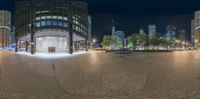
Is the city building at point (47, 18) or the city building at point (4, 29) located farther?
the city building at point (4, 29)

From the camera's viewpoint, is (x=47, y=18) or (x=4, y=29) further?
(x=4, y=29)

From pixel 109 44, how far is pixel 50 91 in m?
110

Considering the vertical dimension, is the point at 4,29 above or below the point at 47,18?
above

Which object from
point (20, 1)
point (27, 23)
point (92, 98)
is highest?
point (20, 1)

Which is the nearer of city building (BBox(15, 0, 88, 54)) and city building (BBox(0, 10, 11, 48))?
city building (BBox(15, 0, 88, 54))

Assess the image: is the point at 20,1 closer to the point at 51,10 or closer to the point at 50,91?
the point at 51,10

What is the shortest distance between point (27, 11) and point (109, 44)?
160 ft

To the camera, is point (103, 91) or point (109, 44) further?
point (109, 44)

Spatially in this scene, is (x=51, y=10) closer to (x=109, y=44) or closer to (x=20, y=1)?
(x=20, y=1)

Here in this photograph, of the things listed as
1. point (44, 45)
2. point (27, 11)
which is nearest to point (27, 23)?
point (27, 11)

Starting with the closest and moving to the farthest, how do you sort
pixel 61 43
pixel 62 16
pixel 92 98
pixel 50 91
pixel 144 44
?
pixel 92 98 < pixel 50 91 < pixel 62 16 < pixel 61 43 < pixel 144 44

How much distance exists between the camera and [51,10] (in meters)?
79.2

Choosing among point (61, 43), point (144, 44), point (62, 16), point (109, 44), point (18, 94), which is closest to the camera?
point (18, 94)

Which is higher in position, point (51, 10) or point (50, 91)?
point (51, 10)
